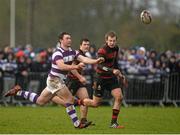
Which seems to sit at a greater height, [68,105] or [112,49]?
[112,49]

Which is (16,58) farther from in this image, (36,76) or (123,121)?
(123,121)

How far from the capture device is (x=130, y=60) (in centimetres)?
2716

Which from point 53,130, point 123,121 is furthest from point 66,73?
point 123,121

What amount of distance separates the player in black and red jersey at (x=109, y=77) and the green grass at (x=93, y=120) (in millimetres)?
547

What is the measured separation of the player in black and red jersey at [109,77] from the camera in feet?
57.4

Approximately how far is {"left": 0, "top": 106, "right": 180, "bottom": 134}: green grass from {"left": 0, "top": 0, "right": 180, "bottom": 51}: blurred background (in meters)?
26.4

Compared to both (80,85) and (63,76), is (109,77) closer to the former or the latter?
(80,85)

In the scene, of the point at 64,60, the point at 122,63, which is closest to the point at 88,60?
the point at 64,60

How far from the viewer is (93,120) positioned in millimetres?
19359

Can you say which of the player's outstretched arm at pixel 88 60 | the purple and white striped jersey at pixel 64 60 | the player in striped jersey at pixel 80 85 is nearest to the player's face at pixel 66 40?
the purple and white striped jersey at pixel 64 60

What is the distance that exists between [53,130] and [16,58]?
35.5ft

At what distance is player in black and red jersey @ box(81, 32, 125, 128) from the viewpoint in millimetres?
17484

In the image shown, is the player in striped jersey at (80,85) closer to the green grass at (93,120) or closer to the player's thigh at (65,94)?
the green grass at (93,120)

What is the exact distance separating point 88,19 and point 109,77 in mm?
33968
